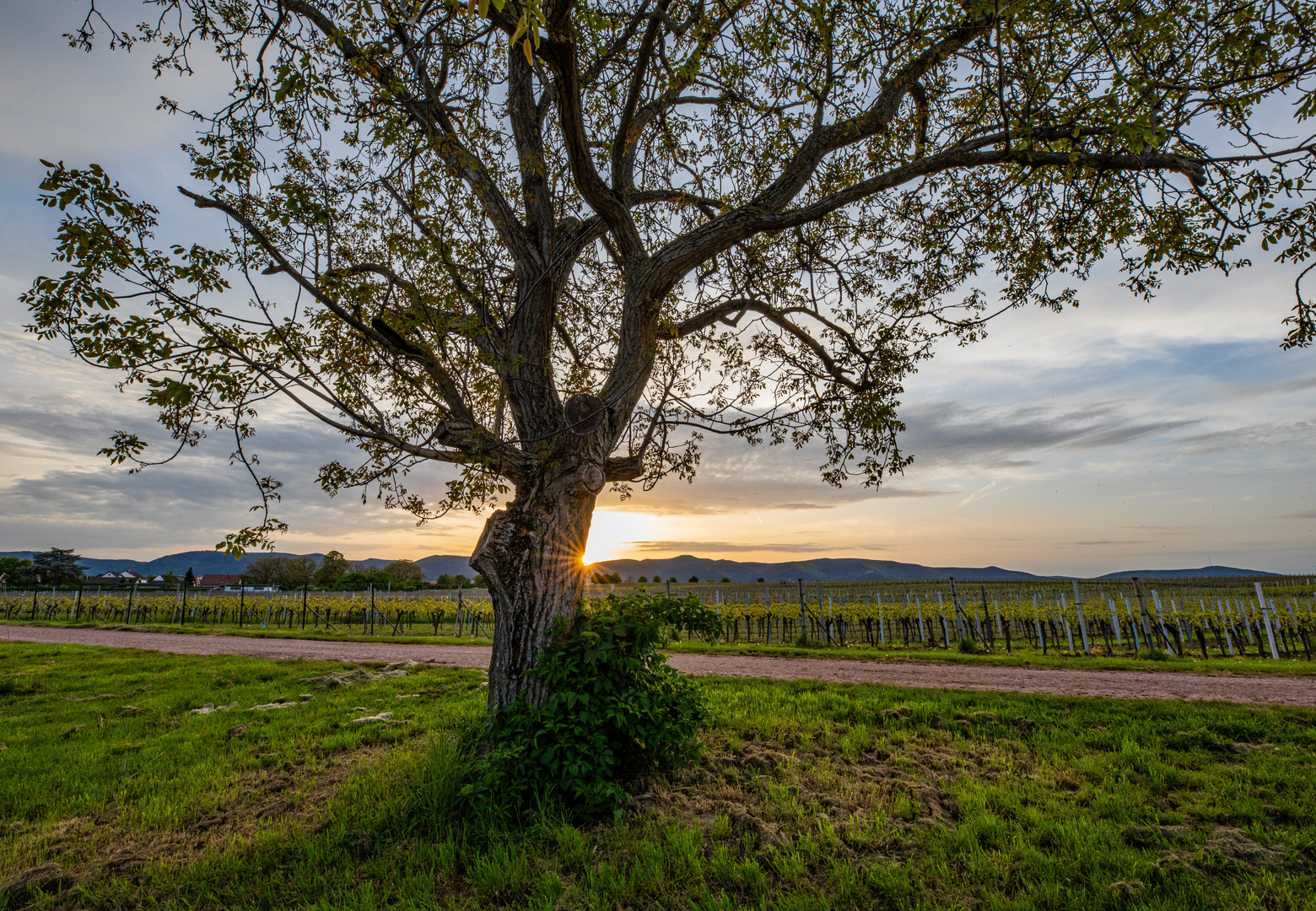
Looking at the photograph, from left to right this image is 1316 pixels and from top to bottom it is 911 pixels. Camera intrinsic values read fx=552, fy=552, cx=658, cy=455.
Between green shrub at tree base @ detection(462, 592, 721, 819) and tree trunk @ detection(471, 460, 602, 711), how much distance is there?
20cm

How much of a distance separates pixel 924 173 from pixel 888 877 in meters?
5.95

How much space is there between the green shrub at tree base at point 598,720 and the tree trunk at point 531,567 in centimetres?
20

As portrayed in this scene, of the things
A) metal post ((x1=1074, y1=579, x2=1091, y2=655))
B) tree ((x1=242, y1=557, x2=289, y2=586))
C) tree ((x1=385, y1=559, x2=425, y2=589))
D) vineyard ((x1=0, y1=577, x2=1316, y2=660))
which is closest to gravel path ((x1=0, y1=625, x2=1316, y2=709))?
vineyard ((x1=0, y1=577, x2=1316, y2=660))

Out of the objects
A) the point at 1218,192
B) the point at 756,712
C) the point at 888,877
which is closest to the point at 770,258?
the point at 1218,192

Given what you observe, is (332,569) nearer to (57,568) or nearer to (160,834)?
(57,568)

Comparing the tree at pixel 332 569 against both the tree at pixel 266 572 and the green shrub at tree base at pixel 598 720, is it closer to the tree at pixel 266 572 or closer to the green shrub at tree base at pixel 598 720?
the tree at pixel 266 572

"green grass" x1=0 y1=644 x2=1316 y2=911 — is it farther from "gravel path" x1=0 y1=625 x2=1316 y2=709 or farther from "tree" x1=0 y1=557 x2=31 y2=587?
"tree" x1=0 y1=557 x2=31 y2=587

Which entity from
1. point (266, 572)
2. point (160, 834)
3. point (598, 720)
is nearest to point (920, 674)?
point (598, 720)

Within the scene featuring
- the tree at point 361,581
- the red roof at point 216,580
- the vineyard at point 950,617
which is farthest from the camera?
the red roof at point 216,580

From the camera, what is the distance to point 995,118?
602cm

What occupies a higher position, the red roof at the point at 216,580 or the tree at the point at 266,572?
the tree at the point at 266,572

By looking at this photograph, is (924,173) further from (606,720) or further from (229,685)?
(229,685)

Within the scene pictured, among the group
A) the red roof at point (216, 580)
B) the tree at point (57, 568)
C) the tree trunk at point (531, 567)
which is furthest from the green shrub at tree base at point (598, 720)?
the red roof at point (216, 580)

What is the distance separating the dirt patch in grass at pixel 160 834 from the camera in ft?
12.9
